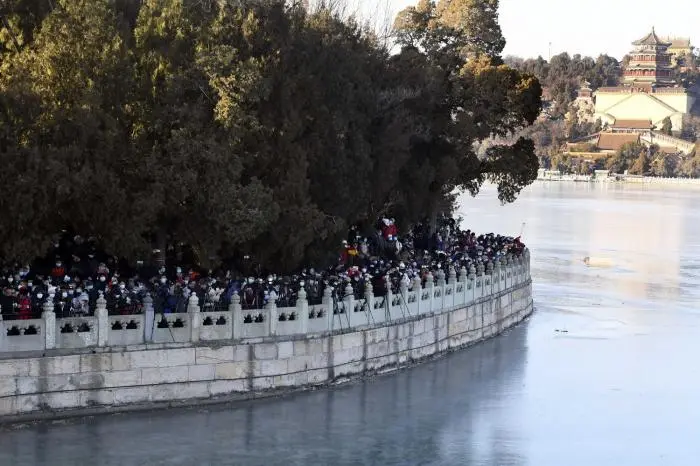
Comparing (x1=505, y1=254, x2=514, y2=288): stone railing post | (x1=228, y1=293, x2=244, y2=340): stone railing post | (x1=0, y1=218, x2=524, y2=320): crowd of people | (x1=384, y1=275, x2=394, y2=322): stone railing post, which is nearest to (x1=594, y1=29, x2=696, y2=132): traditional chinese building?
(x1=505, y1=254, x2=514, y2=288): stone railing post

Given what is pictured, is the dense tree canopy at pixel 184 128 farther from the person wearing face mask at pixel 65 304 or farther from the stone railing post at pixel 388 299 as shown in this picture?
the stone railing post at pixel 388 299

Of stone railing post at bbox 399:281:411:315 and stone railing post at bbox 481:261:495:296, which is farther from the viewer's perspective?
stone railing post at bbox 481:261:495:296

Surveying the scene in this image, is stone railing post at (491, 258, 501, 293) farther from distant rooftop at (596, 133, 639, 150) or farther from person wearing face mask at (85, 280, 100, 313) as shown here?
distant rooftop at (596, 133, 639, 150)

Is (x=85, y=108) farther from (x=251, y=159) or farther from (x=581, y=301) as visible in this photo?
(x=581, y=301)

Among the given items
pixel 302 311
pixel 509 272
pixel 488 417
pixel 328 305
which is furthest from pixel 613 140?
pixel 302 311

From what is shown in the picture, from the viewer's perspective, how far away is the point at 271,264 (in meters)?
25.0

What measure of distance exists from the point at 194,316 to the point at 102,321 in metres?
1.63

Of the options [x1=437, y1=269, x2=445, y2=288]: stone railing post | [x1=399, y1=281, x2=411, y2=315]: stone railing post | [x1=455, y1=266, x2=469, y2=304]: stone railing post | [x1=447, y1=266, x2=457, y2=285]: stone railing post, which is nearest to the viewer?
[x1=399, y1=281, x2=411, y2=315]: stone railing post

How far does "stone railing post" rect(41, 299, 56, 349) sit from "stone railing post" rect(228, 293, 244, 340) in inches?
123

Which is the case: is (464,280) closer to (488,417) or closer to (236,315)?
(488,417)

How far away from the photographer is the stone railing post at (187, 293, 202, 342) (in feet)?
67.8

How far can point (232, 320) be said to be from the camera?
21312mm

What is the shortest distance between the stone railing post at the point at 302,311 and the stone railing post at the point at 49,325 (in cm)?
459

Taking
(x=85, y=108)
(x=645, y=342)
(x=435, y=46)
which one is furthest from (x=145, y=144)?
(x=435, y=46)
